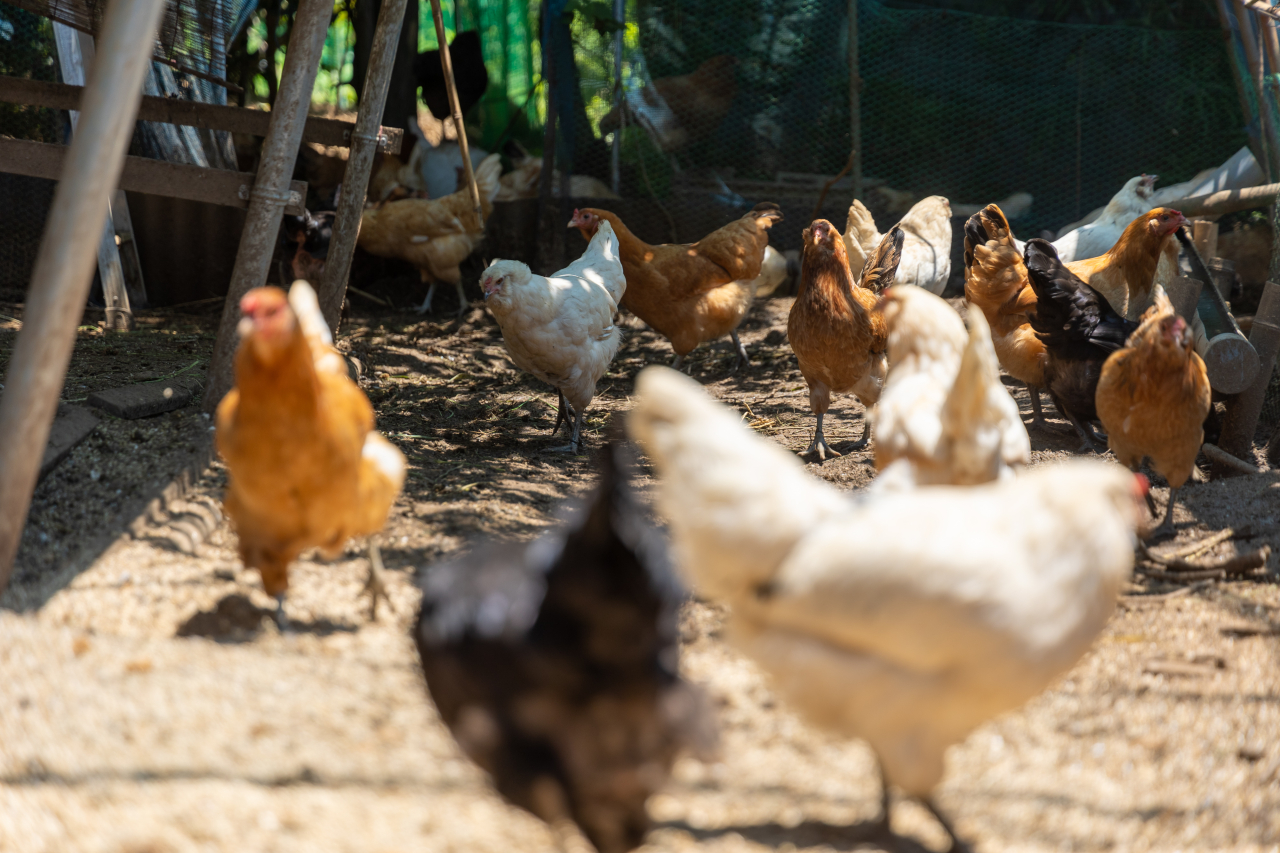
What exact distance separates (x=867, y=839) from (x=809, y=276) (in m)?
3.48

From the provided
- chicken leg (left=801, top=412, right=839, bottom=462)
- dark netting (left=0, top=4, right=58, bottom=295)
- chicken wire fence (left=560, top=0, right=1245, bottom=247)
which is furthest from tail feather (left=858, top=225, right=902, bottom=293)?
dark netting (left=0, top=4, right=58, bottom=295)

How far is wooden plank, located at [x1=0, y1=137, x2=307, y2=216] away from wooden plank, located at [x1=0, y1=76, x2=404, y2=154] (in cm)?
46

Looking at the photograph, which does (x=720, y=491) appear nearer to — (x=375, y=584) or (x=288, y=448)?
(x=288, y=448)

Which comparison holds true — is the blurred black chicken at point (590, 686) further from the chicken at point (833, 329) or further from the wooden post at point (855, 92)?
the wooden post at point (855, 92)

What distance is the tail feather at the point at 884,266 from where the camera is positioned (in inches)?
214

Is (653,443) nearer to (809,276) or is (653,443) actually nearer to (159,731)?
(159,731)

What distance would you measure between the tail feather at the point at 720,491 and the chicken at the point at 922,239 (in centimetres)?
518

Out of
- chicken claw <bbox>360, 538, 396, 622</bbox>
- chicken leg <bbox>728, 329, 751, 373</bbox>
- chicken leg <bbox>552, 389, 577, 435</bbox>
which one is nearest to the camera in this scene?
chicken claw <bbox>360, 538, 396, 622</bbox>

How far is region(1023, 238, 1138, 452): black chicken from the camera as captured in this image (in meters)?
4.84

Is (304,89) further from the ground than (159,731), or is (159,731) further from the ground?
(304,89)

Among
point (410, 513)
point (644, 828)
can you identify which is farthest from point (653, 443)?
point (410, 513)

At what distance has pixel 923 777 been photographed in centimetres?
181

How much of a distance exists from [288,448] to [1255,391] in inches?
185

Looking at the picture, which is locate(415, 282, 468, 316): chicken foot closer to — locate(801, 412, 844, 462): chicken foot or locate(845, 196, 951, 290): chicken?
locate(845, 196, 951, 290): chicken
